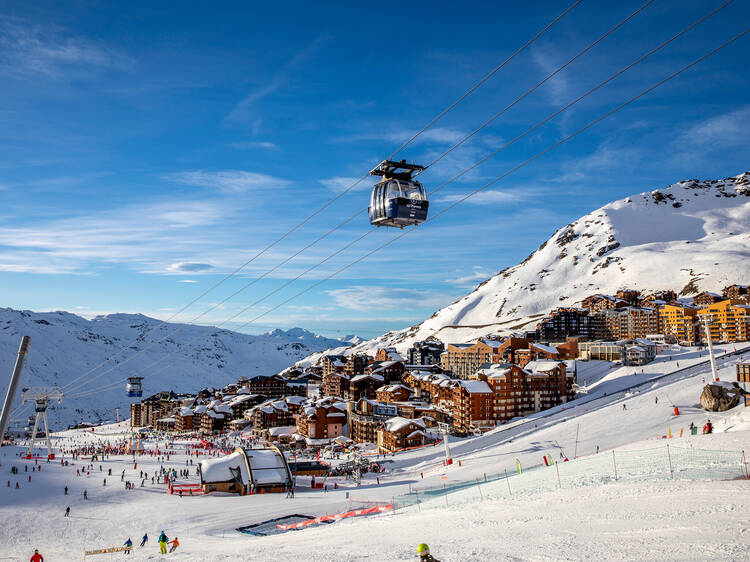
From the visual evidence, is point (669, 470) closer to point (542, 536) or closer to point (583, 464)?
point (583, 464)

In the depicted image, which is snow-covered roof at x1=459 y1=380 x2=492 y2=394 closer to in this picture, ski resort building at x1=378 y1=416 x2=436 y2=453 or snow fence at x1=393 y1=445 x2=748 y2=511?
ski resort building at x1=378 y1=416 x2=436 y2=453

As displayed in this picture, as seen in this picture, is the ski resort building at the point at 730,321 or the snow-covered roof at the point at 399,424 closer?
the snow-covered roof at the point at 399,424

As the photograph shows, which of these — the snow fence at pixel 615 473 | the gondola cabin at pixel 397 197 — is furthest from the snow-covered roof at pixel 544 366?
the gondola cabin at pixel 397 197

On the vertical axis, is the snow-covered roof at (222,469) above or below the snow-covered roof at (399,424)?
below

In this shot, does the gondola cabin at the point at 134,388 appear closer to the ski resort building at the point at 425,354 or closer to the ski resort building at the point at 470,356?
the ski resort building at the point at 470,356

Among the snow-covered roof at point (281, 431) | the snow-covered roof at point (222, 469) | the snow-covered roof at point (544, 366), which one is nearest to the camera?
the snow-covered roof at point (222, 469)

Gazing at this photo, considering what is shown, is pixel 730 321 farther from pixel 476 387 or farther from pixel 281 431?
pixel 281 431

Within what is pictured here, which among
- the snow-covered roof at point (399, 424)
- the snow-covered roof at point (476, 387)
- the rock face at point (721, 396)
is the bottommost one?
the snow-covered roof at point (399, 424)
